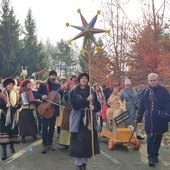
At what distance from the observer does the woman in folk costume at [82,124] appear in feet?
16.6

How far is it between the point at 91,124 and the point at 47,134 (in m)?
2.13

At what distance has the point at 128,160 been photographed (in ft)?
19.9

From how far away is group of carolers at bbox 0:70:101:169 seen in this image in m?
5.13

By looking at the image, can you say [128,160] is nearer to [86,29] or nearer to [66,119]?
[66,119]

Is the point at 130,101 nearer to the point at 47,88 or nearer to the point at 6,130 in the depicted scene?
the point at 47,88

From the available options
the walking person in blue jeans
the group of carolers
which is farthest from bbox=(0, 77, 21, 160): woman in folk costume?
the walking person in blue jeans

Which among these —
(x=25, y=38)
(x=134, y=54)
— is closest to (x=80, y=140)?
(x=134, y=54)

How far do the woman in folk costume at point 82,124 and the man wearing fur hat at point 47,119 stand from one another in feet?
5.40

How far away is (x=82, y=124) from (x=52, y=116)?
178cm

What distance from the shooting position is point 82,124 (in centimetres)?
516

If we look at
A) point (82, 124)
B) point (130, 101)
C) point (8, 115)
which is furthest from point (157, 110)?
point (8, 115)

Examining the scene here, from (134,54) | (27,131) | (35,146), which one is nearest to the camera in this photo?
(35,146)

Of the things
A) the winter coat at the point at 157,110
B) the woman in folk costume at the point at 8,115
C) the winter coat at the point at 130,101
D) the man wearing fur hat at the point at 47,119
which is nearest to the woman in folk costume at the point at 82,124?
the winter coat at the point at 157,110

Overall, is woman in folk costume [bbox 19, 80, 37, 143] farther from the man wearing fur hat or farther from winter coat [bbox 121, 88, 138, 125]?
winter coat [bbox 121, 88, 138, 125]
